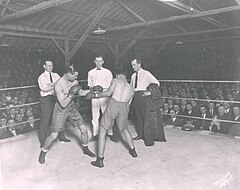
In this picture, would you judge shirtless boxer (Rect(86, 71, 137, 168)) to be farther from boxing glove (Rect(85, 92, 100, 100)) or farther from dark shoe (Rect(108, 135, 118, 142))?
dark shoe (Rect(108, 135, 118, 142))

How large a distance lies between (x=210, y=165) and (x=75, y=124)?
198cm

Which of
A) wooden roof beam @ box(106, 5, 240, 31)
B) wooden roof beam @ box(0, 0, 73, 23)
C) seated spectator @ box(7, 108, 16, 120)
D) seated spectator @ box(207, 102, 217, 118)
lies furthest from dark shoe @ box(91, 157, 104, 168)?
wooden roof beam @ box(106, 5, 240, 31)

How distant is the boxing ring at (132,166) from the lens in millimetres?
2920

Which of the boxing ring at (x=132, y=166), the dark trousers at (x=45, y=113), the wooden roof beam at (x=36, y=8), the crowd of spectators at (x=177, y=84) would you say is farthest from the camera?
the crowd of spectators at (x=177, y=84)

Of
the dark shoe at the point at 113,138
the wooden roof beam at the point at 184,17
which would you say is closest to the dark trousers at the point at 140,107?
the dark shoe at the point at 113,138

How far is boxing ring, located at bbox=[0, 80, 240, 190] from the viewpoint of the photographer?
2920mm

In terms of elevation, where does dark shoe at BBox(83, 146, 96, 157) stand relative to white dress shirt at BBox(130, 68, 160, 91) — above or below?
below

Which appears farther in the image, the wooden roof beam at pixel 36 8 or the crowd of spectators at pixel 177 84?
the crowd of spectators at pixel 177 84

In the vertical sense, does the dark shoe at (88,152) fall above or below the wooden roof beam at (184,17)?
below

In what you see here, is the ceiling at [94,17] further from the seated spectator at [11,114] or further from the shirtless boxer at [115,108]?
the shirtless boxer at [115,108]

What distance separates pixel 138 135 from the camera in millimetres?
4699

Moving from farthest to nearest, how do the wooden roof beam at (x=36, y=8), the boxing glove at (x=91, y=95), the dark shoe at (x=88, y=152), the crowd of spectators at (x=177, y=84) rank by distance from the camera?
the crowd of spectators at (x=177, y=84) → the wooden roof beam at (x=36, y=8) → the dark shoe at (x=88, y=152) → the boxing glove at (x=91, y=95)

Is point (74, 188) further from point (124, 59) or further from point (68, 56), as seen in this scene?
point (124, 59)

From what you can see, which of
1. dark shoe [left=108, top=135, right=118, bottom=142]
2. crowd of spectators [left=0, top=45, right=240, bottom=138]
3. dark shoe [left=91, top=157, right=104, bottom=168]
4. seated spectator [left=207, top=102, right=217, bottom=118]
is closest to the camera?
dark shoe [left=91, top=157, right=104, bottom=168]
